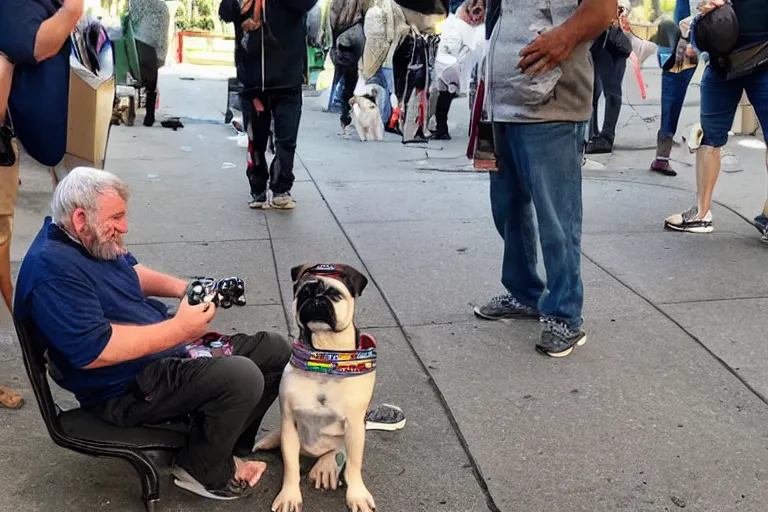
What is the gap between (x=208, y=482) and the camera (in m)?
2.58

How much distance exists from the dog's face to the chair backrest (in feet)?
2.46

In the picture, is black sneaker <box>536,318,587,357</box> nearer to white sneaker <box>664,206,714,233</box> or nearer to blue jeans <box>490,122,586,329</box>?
blue jeans <box>490,122,586,329</box>

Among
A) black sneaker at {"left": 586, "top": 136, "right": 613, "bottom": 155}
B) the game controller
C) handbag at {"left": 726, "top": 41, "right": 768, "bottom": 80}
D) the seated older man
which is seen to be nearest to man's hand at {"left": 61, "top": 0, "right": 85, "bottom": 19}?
the seated older man

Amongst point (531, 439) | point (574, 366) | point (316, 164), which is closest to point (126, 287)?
point (531, 439)

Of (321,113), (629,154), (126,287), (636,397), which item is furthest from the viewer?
(321,113)

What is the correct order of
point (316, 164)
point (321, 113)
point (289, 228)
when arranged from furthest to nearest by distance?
point (321, 113) < point (316, 164) < point (289, 228)

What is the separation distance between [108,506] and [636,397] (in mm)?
2020

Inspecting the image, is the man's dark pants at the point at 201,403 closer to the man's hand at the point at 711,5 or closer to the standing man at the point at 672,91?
the man's hand at the point at 711,5

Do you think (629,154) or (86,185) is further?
(629,154)

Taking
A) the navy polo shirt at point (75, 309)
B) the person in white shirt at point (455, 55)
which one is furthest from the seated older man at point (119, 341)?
the person in white shirt at point (455, 55)

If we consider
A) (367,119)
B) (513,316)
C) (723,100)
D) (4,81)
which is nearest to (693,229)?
(723,100)

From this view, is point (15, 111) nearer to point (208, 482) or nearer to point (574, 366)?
point (208, 482)

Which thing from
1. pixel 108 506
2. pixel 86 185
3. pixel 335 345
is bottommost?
pixel 108 506

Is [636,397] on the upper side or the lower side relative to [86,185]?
lower
